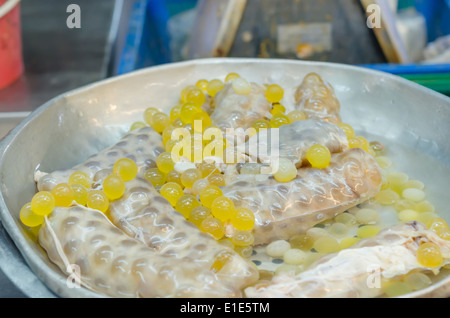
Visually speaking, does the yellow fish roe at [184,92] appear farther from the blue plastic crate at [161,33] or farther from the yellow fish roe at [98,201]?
the blue plastic crate at [161,33]

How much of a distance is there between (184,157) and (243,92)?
0.26 meters

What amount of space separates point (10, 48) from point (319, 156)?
4.95 feet

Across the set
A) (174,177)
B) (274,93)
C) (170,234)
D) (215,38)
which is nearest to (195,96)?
(274,93)

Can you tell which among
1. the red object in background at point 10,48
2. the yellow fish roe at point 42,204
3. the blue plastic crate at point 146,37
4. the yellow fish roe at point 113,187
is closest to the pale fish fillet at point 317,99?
the yellow fish roe at point 113,187

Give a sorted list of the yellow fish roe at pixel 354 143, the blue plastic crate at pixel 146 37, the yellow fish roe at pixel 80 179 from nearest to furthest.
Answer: the yellow fish roe at pixel 80 179 < the yellow fish roe at pixel 354 143 < the blue plastic crate at pixel 146 37

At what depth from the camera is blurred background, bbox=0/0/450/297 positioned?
1956 mm

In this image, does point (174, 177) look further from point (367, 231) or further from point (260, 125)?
point (367, 231)

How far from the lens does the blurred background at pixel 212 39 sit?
6.42 feet

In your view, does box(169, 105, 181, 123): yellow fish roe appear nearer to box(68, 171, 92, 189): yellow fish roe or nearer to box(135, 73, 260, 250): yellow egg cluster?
box(135, 73, 260, 250): yellow egg cluster

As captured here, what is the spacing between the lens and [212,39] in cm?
206

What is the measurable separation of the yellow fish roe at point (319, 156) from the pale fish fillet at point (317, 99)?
227 millimetres
